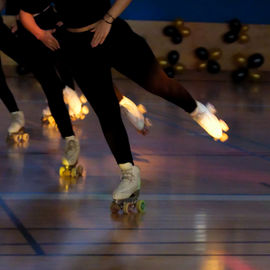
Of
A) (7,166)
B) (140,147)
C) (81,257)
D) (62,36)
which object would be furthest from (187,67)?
(81,257)

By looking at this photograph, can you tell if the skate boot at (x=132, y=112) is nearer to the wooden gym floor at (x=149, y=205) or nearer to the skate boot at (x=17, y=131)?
the wooden gym floor at (x=149, y=205)

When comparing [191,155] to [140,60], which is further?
[191,155]

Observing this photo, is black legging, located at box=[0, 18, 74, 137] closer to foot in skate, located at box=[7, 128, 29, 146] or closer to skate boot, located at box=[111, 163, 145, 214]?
skate boot, located at box=[111, 163, 145, 214]

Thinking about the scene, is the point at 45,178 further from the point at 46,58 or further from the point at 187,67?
the point at 187,67

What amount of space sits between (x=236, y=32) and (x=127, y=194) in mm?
7281

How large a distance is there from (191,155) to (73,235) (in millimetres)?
1819

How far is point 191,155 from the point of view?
428cm

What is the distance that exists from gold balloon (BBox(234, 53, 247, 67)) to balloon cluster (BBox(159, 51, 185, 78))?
0.81m

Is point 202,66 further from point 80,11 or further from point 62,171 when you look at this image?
point 80,11

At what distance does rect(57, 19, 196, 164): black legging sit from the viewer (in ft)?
9.27

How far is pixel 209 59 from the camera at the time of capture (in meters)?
9.88

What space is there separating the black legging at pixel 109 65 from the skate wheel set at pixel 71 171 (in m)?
0.72

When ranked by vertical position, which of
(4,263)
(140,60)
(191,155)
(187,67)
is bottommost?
(4,263)

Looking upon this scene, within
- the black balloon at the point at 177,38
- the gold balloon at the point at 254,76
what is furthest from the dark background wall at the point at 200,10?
the gold balloon at the point at 254,76
